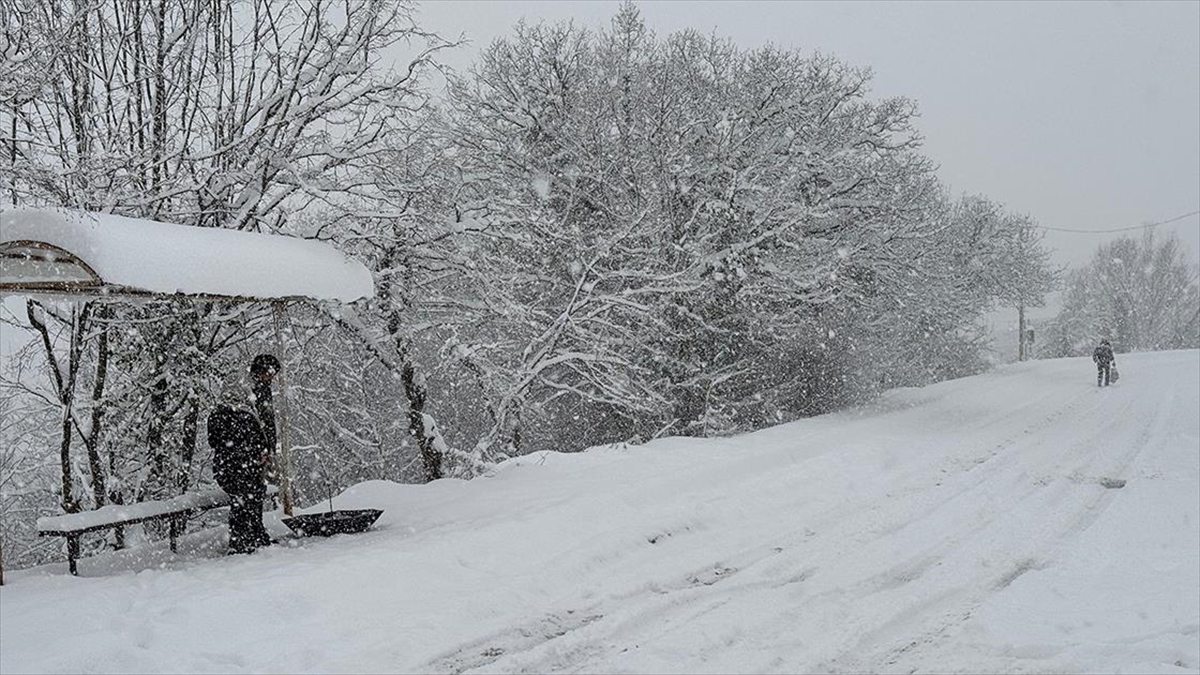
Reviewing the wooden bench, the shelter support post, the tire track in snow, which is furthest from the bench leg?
the tire track in snow

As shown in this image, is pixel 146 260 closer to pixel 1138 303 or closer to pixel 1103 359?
pixel 1103 359

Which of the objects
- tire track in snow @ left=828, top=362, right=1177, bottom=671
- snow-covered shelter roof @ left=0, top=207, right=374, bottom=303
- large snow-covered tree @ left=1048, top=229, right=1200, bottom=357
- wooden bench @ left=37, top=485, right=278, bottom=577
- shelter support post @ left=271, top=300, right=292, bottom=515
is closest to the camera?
tire track in snow @ left=828, top=362, right=1177, bottom=671

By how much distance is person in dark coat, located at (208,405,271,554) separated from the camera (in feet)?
26.1

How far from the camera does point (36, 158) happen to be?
7.67 m

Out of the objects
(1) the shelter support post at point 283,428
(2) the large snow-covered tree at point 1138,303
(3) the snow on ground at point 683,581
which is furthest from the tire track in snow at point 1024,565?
(2) the large snow-covered tree at point 1138,303

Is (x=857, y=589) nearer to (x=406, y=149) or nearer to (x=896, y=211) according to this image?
(x=406, y=149)

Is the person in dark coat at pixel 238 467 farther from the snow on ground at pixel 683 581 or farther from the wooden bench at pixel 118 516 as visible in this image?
the wooden bench at pixel 118 516

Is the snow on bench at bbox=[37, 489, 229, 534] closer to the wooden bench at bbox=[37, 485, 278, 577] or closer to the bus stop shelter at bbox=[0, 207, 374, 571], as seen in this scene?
the wooden bench at bbox=[37, 485, 278, 577]

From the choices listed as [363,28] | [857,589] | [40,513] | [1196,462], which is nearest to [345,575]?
[857,589]

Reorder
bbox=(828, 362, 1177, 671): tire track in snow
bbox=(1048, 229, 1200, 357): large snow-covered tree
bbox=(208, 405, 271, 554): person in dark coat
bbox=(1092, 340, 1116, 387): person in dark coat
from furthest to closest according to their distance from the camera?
bbox=(1048, 229, 1200, 357): large snow-covered tree < bbox=(1092, 340, 1116, 387): person in dark coat < bbox=(208, 405, 271, 554): person in dark coat < bbox=(828, 362, 1177, 671): tire track in snow

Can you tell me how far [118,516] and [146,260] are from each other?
2596mm

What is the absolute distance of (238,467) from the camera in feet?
26.1

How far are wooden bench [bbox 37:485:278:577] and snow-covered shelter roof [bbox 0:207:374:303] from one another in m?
2.12

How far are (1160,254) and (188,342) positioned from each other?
77.5 meters
